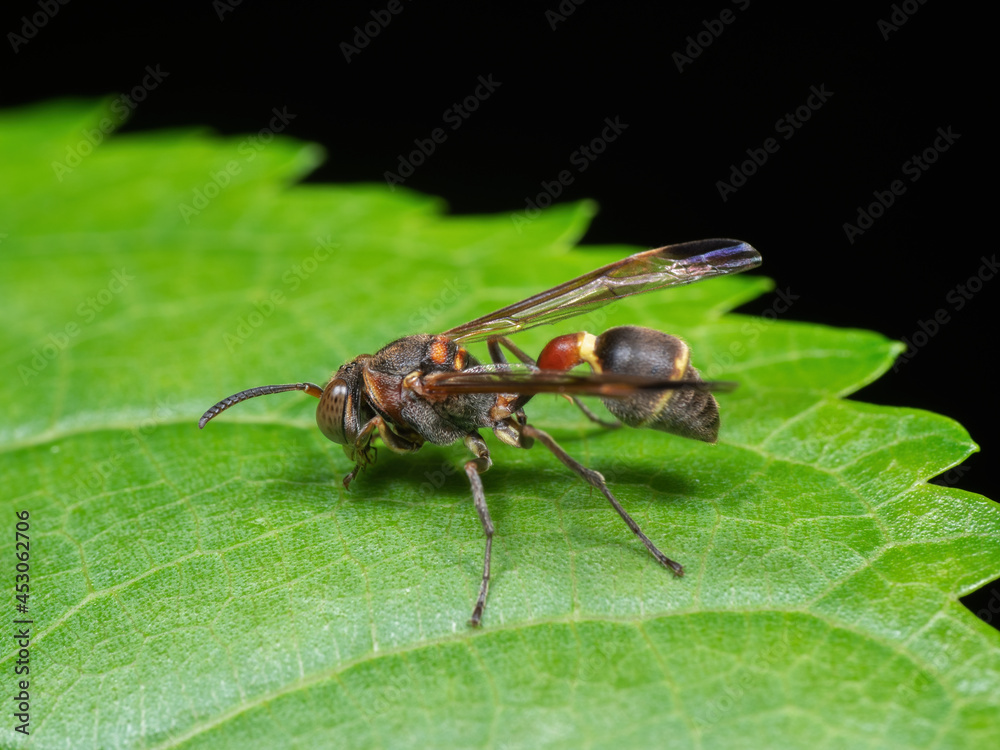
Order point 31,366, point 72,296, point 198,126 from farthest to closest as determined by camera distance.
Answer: point 198,126, point 72,296, point 31,366

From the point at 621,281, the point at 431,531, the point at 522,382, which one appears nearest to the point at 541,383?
the point at 522,382

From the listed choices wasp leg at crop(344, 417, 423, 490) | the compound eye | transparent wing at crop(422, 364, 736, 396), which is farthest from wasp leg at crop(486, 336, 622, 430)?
the compound eye

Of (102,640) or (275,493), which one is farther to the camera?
(275,493)

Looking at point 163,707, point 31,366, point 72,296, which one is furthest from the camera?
point 72,296

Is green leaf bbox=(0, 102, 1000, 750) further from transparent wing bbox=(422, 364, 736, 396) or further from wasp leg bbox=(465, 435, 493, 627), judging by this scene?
transparent wing bbox=(422, 364, 736, 396)

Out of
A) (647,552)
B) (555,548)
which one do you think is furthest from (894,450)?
(555,548)

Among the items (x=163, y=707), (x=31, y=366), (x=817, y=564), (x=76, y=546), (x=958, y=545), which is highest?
(x=958, y=545)

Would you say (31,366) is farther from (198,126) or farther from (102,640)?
(198,126)
